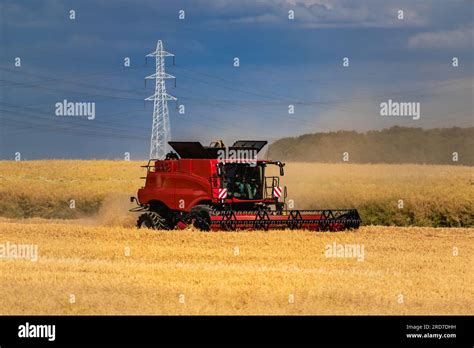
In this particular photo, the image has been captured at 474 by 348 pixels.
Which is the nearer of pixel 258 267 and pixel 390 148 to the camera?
pixel 258 267

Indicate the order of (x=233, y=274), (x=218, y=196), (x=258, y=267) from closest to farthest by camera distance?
(x=233, y=274) < (x=258, y=267) < (x=218, y=196)

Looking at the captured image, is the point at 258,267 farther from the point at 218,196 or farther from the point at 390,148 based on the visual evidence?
the point at 390,148

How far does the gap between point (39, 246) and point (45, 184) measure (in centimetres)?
2466

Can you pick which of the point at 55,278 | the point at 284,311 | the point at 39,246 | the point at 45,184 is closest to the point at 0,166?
the point at 45,184

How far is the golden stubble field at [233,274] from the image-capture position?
14.2 metres

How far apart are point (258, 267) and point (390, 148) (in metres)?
60.8

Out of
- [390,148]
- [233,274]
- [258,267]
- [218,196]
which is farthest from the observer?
[390,148]

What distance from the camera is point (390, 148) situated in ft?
257

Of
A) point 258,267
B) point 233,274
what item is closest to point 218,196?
point 258,267

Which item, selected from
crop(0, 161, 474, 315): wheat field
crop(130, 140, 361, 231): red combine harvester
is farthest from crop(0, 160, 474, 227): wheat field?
crop(130, 140, 361, 231): red combine harvester

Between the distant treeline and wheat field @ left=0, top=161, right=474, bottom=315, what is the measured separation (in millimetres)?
37923

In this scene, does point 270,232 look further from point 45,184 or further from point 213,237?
point 45,184

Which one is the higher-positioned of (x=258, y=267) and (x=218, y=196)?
(x=218, y=196)

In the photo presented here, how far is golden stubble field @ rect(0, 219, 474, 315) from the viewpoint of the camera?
1420 cm
